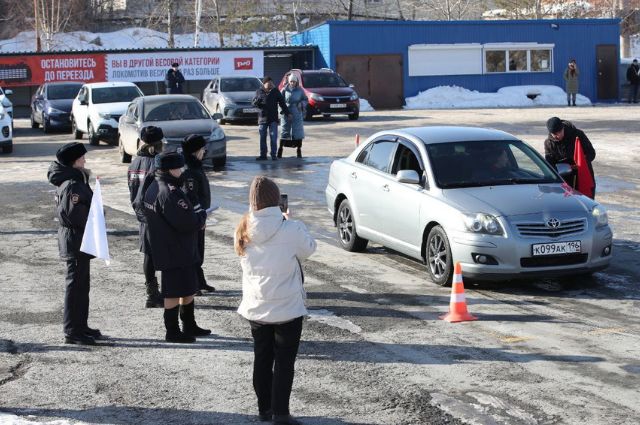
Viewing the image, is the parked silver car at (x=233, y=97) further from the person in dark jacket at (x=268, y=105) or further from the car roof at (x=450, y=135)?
the car roof at (x=450, y=135)

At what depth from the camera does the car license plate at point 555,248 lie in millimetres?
10242

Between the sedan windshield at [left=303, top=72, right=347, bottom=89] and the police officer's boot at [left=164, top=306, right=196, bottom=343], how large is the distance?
27.2 m

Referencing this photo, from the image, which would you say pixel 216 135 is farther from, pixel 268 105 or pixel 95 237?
pixel 95 237

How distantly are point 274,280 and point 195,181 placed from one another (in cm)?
381

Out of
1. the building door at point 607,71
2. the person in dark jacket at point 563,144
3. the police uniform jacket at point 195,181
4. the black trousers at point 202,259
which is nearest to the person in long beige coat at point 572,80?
the building door at point 607,71

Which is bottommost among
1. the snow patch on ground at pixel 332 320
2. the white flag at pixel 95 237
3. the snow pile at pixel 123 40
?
the snow patch on ground at pixel 332 320

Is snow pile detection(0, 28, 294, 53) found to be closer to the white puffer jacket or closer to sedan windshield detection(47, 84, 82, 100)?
sedan windshield detection(47, 84, 82, 100)

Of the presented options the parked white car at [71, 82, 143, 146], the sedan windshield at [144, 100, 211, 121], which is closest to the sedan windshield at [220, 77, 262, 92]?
the parked white car at [71, 82, 143, 146]

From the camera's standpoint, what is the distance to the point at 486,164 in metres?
11.5

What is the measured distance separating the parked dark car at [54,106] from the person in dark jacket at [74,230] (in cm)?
2345

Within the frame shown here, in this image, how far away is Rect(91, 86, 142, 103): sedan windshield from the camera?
92.5ft

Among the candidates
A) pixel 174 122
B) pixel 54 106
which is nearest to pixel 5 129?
pixel 54 106

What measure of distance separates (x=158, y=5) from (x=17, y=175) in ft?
164

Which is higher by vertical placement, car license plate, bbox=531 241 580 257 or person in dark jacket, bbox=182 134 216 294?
person in dark jacket, bbox=182 134 216 294
